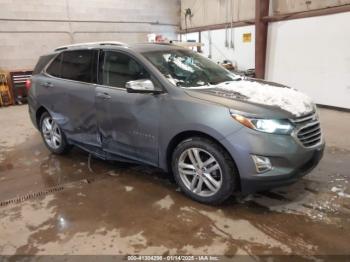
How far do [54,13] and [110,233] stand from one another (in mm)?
8843

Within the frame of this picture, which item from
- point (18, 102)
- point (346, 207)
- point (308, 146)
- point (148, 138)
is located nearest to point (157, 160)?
point (148, 138)

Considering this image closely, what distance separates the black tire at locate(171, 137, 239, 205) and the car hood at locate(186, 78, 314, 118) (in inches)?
14.2

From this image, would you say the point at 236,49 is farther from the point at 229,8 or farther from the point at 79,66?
the point at 79,66

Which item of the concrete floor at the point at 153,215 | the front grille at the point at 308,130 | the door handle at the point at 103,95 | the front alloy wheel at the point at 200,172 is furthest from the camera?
the door handle at the point at 103,95

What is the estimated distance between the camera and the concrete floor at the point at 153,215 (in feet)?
7.59

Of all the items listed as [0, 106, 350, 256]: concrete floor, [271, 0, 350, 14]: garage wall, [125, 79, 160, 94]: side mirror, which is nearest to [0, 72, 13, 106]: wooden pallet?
[0, 106, 350, 256]: concrete floor

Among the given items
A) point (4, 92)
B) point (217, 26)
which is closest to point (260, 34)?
point (217, 26)

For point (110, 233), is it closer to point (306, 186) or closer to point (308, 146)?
point (308, 146)

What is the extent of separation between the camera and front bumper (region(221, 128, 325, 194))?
2453mm

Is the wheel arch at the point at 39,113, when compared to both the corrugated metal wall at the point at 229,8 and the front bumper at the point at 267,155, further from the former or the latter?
the corrugated metal wall at the point at 229,8

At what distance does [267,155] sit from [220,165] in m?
0.39

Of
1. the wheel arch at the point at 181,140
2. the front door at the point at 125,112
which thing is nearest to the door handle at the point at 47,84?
the front door at the point at 125,112

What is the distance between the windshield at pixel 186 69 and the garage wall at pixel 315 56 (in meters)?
4.06

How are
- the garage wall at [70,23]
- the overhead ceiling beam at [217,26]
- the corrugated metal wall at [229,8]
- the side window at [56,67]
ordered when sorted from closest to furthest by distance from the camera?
the side window at [56,67]
the corrugated metal wall at [229,8]
the overhead ceiling beam at [217,26]
the garage wall at [70,23]
